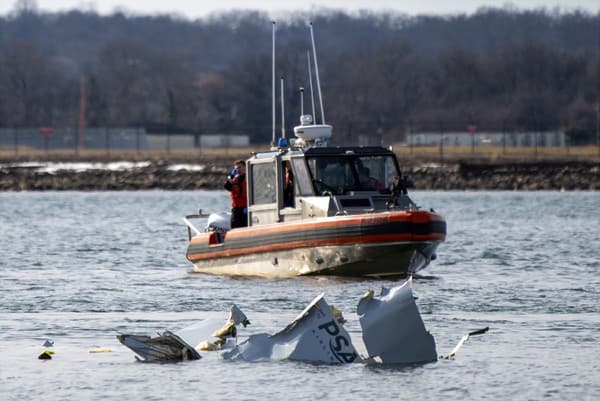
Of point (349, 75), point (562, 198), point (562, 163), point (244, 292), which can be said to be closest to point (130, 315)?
point (244, 292)

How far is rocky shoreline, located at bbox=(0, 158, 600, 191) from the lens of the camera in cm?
7262

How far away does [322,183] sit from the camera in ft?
81.6

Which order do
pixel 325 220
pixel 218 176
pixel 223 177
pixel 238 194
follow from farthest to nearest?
pixel 218 176 → pixel 223 177 → pixel 238 194 → pixel 325 220

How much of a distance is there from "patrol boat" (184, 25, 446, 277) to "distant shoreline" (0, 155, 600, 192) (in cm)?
4621

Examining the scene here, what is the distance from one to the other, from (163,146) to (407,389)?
98051mm

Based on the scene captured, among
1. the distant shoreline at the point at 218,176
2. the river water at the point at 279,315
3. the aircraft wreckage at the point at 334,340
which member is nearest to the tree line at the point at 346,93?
the distant shoreline at the point at 218,176

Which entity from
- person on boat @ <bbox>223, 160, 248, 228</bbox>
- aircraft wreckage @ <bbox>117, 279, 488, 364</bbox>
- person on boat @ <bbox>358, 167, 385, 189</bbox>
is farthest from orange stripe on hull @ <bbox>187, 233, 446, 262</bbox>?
aircraft wreckage @ <bbox>117, 279, 488, 364</bbox>

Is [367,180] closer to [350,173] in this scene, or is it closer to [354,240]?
[350,173]

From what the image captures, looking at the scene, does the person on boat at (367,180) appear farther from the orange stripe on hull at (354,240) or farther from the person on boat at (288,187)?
the orange stripe on hull at (354,240)

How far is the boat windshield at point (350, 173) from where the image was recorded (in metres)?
24.9

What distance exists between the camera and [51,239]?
128 feet

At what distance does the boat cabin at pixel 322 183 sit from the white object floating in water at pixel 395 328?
329 inches

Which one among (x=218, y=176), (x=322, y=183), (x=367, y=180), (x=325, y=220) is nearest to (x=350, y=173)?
(x=367, y=180)

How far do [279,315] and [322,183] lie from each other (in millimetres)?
4988
